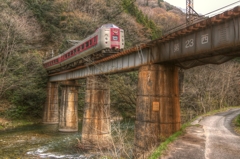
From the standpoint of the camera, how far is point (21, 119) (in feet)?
113

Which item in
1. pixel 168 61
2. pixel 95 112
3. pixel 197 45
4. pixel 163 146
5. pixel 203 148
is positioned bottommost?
pixel 203 148

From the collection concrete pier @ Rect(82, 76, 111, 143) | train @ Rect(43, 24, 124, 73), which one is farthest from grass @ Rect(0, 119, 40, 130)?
concrete pier @ Rect(82, 76, 111, 143)

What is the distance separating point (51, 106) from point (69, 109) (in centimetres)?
893

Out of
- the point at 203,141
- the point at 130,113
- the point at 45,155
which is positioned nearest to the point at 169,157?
the point at 203,141

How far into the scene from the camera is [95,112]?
20875mm

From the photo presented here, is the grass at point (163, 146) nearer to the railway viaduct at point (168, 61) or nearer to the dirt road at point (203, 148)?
the dirt road at point (203, 148)

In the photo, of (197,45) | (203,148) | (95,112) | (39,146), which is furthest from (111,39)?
(203,148)

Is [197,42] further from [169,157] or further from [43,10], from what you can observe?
[43,10]

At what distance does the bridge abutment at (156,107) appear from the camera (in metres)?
11.9

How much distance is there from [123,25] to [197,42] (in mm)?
45221

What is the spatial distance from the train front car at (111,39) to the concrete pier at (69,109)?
459 inches

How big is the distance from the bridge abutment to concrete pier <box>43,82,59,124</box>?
87.6ft

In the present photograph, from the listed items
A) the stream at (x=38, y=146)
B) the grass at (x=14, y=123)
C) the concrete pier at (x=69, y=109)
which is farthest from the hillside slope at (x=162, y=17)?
the stream at (x=38, y=146)

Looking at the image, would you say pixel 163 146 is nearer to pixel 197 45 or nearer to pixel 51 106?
pixel 197 45
